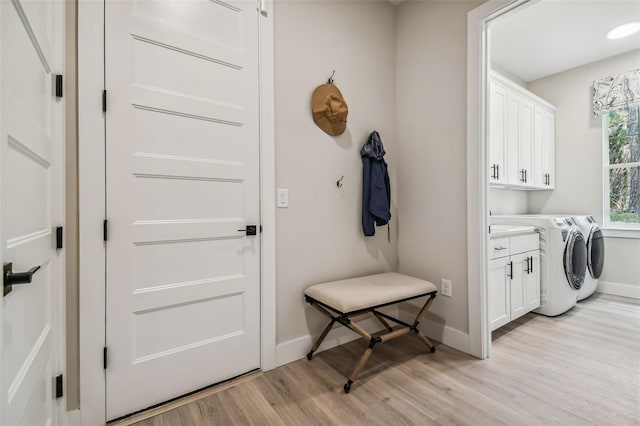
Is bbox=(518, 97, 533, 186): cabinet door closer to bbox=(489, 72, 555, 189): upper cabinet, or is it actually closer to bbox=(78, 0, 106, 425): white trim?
bbox=(489, 72, 555, 189): upper cabinet

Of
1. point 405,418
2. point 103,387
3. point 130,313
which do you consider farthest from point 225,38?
point 405,418

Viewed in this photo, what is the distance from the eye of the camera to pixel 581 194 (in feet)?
12.3

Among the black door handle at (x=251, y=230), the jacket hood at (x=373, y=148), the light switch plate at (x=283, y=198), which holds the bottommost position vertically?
the black door handle at (x=251, y=230)

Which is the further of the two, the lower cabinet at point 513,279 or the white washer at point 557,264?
the white washer at point 557,264

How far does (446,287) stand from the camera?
225cm

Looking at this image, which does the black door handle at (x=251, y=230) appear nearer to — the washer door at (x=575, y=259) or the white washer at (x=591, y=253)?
the washer door at (x=575, y=259)

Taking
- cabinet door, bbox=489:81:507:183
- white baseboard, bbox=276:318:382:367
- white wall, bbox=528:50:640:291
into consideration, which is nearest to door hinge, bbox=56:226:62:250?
white baseboard, bbox=276:318:382:367

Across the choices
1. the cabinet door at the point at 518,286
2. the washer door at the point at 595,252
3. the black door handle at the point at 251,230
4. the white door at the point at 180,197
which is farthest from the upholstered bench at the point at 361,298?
the washer door at the point at 595,252

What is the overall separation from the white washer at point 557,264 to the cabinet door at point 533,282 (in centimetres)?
7

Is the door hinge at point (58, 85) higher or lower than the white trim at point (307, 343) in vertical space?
higher

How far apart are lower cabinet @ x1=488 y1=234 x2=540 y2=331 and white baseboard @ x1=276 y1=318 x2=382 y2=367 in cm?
100

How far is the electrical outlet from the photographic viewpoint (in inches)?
87.8

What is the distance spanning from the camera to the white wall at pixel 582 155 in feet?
11.3

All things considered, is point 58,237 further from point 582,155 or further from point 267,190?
point 582,155
